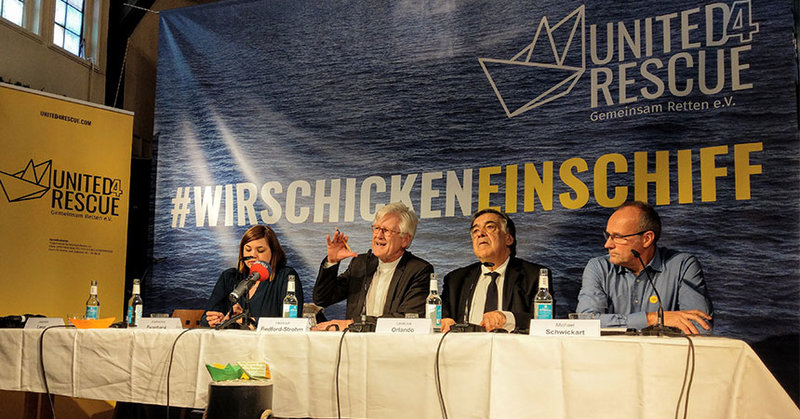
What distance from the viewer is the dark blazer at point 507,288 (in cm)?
411

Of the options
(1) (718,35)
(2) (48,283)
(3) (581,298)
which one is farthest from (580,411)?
(2) (48,283)

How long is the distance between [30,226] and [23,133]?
631mm

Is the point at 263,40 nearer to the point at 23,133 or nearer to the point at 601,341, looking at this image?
the point at 23,133

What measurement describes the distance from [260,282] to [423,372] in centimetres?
260

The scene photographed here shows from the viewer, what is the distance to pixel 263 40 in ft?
17.3

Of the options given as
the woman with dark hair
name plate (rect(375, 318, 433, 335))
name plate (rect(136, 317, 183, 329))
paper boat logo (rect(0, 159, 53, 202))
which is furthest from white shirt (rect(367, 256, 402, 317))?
paper boat logo (rect(0, 159, 53, 202))

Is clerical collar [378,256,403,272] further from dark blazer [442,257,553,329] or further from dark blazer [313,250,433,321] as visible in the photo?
dark blazer [442,257,553,329]

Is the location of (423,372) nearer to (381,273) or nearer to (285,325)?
(285,325)

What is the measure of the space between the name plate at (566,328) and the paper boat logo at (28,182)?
12.8 ft

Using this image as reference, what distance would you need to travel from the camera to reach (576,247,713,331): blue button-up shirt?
148 inches

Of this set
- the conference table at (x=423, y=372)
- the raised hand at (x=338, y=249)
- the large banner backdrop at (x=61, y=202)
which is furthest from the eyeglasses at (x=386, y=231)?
the large banner backdrop at (x=61, y=202)

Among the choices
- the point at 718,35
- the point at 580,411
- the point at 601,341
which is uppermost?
the point at 718,35

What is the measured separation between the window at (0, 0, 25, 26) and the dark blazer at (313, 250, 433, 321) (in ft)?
9.73

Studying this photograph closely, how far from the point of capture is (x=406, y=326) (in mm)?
2516
